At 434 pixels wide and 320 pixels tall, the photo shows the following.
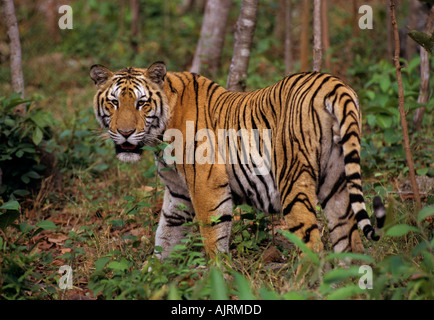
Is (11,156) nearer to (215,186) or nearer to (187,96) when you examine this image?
(187,96)

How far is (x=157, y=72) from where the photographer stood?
161 inches

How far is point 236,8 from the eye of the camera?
44.9 ft

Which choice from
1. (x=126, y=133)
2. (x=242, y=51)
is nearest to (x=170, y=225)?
(x=126, y=133)

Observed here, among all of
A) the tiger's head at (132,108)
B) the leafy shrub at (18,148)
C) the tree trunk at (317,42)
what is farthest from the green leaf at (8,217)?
the tree trunk at (317,42)

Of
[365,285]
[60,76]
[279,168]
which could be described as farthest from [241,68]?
[60,76]

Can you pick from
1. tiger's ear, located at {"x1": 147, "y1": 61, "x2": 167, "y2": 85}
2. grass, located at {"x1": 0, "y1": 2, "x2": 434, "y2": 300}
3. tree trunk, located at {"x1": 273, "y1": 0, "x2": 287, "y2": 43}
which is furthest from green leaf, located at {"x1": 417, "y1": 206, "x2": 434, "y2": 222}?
tree trunk, located at {"x1": 273, "y1": 0, "x2": 287, "y2": 43}

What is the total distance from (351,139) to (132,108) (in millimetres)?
1703

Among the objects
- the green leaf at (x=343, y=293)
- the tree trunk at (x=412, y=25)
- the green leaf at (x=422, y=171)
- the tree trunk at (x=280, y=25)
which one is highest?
the tree trunk at (x=280, y=25)

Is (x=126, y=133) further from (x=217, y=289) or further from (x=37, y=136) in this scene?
(x=37, y=136)

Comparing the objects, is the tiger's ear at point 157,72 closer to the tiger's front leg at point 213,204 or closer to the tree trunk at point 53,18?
the tiger's front leg at point 213,204

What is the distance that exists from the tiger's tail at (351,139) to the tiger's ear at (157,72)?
1.40 metres

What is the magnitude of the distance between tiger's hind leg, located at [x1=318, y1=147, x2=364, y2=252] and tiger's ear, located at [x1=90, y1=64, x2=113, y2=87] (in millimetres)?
1922

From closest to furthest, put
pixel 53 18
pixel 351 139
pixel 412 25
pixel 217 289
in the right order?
pixel 217 289, pixel 351 139, pixel 412 25, pixel 53 18

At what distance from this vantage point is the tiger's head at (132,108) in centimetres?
390
